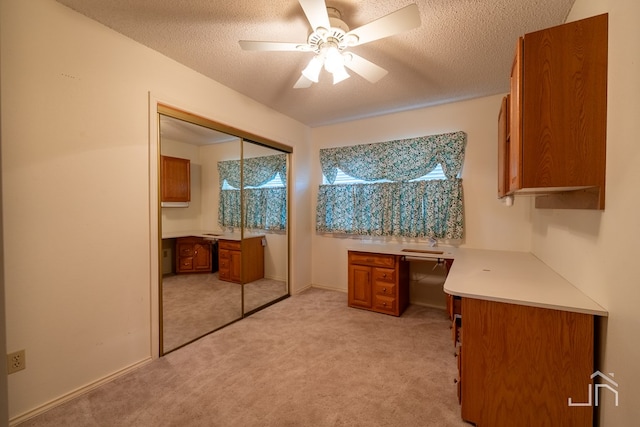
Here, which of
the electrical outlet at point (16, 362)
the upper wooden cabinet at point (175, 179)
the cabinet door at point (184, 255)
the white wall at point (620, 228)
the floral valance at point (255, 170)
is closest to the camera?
the white wall at point (620, 228)

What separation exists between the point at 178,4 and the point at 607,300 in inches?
114

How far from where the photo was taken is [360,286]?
329 centimetres

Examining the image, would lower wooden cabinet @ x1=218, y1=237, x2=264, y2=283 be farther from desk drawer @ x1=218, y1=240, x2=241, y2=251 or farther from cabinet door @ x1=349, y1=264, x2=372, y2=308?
cabinet door @ x1=349, y1=264, x2=372, y2=308

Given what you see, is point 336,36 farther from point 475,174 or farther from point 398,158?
point 475,174

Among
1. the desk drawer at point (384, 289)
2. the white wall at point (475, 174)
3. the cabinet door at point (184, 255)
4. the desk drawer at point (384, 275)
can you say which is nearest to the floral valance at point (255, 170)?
the cabinet door at point (184, 255)

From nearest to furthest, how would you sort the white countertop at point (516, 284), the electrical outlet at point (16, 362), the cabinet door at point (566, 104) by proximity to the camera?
1. the cabinet door at point (566, 104)
2. the white countertop at point (516, 284)
3. the electrical outlet at point (16, 362)

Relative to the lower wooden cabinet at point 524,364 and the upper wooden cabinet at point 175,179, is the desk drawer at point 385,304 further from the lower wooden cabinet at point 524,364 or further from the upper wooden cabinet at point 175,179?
the upper wooden cabinet at point 175,179

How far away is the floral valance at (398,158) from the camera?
3.16 m

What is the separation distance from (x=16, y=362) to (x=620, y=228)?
10.4ft

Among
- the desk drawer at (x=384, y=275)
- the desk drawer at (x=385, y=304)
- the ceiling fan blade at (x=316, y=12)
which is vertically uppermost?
the ceiling fan blade at (x=316, y=12)

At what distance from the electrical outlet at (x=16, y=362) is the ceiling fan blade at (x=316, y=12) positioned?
100 inches

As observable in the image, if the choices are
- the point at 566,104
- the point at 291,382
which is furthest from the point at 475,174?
the point at 291,382

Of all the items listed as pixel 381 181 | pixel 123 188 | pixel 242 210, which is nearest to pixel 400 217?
pixel 381 181

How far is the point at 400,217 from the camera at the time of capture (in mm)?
3471
